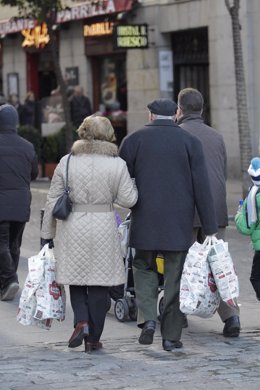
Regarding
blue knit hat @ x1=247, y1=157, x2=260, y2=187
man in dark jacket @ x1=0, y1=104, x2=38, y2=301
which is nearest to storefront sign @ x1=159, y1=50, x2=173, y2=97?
man in dark jacket @ x1=0, y1=104, x2=38, y2=301

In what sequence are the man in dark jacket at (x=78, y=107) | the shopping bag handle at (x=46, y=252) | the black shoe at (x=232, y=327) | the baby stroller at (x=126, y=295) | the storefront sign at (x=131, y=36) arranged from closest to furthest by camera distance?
the shopping bag handle at (x=46, y=252), the black shoe at (x=232, y=327), the baby stroller at (x=126, y=295), the storefront sign at (x=131, y=36), the man in dark jacket at (x=78, y=107)

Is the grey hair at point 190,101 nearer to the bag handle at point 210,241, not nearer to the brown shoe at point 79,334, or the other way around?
the bag handle at point 210,241

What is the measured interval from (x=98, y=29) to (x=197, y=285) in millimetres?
20118

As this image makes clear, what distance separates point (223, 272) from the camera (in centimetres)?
839

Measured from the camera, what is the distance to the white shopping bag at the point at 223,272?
27.5 feet

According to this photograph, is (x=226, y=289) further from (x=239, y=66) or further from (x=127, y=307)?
(x=239, y=66)

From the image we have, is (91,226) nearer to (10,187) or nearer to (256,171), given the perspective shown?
(256,171)

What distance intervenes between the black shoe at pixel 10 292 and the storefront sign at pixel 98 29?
16726 millimetres

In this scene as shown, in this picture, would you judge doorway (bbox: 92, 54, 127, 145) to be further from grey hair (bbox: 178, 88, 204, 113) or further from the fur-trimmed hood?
the fur-trimmed hood

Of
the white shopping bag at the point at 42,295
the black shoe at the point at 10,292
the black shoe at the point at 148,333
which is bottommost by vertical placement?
the black shoe at the point at 10,292

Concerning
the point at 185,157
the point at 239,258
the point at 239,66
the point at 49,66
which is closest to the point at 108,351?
the point at 185,157

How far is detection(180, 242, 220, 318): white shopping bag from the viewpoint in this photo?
27.3 feet

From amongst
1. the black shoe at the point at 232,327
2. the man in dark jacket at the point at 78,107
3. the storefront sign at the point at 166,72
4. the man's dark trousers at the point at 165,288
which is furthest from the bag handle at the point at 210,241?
the man in dark jacket at the point at 78,107

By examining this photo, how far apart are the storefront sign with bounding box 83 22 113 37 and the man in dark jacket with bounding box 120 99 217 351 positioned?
61.5 ft
